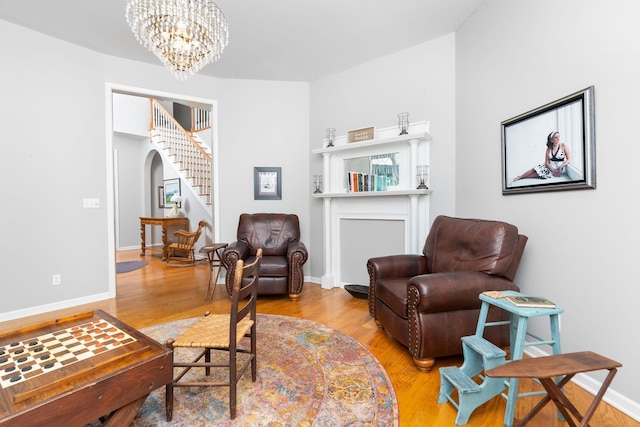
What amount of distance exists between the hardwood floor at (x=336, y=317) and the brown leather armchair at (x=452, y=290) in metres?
0.17

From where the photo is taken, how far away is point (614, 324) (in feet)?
5.29

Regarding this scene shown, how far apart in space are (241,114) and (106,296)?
2925 mm

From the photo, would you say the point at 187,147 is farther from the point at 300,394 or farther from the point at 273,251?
the point at 300,394

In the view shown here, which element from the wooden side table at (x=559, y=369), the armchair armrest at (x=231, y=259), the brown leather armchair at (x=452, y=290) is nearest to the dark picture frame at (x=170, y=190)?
the armchair armrest at (x=231, y=259)

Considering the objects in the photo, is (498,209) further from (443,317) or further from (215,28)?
(215,28)

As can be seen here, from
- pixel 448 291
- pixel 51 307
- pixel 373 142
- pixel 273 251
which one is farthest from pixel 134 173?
pixel 448 291

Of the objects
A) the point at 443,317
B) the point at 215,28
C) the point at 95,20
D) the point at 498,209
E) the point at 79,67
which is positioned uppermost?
the point at 95,20

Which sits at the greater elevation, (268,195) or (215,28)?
(215,28)

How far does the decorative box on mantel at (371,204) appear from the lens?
3.23 metres

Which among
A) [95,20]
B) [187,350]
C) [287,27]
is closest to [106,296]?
[187,350]

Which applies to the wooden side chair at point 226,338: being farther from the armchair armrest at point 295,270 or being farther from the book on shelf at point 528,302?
the armchair armrest at point 295,270

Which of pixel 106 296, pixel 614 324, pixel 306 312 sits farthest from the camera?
pixel 106 296

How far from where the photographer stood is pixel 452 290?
1869 millimetres

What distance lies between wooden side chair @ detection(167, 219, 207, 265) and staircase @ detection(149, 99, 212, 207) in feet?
2.50
